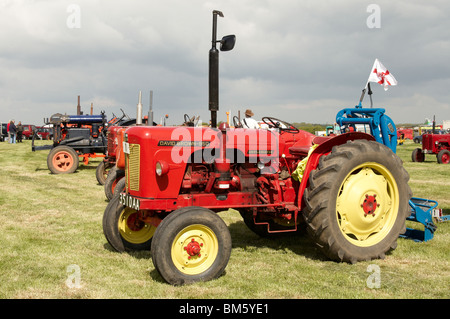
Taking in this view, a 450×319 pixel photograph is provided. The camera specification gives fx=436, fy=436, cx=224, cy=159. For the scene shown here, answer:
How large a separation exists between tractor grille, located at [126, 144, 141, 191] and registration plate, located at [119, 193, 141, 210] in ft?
0.33

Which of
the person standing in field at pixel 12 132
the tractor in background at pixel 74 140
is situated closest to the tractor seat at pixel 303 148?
the tractor in background at pixel 74 140

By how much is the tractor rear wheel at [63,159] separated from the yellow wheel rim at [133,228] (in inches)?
366

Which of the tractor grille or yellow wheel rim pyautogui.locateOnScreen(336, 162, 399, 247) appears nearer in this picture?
the tractor grille

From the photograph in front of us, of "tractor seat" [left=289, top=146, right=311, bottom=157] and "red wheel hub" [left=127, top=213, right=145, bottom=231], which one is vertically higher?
"tractor seat" [left=289, top=146, right=311, bottom=157]

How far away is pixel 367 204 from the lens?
4516 mm

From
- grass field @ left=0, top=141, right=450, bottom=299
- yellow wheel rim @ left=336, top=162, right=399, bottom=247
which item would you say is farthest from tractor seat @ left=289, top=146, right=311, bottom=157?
grass field @ left=0, top=141, right=450, bottom=299

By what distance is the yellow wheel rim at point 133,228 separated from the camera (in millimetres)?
4839

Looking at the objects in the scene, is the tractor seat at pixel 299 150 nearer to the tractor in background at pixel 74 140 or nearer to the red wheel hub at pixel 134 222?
the red wheel hub at pixel 134 222

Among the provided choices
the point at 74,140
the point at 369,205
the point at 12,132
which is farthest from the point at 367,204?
the point at 12,132

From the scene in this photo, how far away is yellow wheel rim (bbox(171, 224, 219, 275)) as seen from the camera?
3.80 meters

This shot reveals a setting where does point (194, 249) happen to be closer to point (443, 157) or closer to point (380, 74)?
point (380, 74)

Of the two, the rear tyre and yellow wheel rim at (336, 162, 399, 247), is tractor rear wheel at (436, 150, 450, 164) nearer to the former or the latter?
the rear tyre
